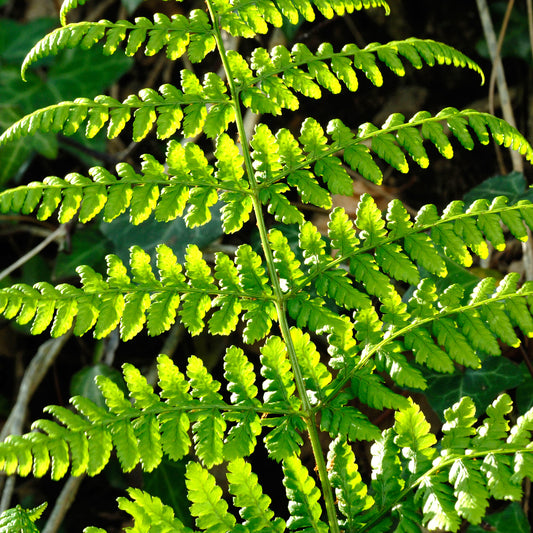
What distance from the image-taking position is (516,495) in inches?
45.1

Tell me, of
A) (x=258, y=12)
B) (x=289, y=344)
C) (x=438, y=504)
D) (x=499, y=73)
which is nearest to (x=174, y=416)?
(x=289, y=344)

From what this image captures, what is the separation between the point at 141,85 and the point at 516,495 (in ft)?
10.3

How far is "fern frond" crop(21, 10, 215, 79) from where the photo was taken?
1468mm

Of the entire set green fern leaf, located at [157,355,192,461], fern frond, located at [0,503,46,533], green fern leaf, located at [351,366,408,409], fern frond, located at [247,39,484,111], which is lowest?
green fern leaf, located at [351,366,408,409]

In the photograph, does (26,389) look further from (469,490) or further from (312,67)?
(469,490)

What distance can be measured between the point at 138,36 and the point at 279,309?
74cm

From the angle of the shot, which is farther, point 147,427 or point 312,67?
point 312,67

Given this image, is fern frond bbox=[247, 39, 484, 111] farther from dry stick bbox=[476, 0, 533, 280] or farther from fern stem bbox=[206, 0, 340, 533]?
dry stick bbox=[476, 0, 533, 280]

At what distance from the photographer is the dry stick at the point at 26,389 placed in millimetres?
2361

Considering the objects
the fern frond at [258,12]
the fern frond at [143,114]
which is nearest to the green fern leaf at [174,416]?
the fern frond at [143,114]

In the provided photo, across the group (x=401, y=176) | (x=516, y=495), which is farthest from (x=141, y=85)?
(x=516, y=495)

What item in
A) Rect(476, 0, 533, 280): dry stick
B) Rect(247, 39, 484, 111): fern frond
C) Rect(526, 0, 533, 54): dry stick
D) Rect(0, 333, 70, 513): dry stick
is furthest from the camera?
Rect(526, 0, 533, 54): dry stick

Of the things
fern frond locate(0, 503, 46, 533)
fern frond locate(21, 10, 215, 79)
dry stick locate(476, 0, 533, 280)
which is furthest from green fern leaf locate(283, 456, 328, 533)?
dry stick locate(476, 0, 533, 280)

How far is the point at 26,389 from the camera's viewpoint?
2.58 meters
